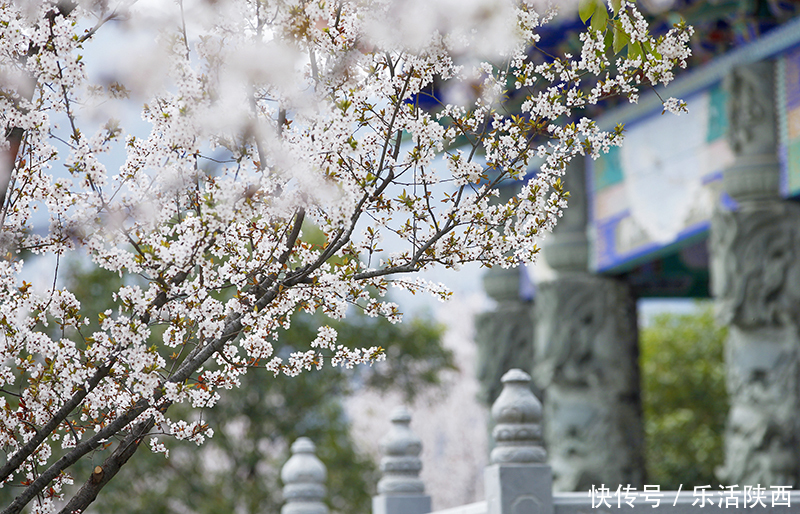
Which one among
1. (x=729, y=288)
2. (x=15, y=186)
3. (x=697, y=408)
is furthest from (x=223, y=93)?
(x=697, y=408)

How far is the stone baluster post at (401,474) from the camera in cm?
659

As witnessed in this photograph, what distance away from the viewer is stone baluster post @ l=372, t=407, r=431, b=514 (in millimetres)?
6594

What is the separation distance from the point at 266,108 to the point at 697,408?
19.0 m

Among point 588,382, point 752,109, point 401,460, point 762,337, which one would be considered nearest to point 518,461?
point 401,460

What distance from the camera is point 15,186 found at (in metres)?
3.04

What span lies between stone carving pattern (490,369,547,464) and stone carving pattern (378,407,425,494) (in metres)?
2.08

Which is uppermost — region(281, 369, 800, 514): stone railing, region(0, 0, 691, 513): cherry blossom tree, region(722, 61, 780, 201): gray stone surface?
region(722, 61, 780, 201): gray stone surface

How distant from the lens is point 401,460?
263 inches

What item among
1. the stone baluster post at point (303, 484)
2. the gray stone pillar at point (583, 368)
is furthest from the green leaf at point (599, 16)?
the gray stone pillar at point (583, 368)

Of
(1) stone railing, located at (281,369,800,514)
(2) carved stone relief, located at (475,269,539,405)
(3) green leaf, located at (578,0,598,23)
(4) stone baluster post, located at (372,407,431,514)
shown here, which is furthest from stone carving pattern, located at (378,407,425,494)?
(3) green leaf, located at (578,0,598,23)

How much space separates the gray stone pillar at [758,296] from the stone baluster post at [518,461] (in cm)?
269

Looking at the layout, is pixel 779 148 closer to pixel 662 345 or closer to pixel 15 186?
pixel 15 186

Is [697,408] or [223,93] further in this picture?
[697,408]

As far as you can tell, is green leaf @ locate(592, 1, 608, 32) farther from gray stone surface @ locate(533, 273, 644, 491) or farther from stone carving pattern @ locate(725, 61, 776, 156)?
gray stone surface @ locate(533, 273, 644, 491)
